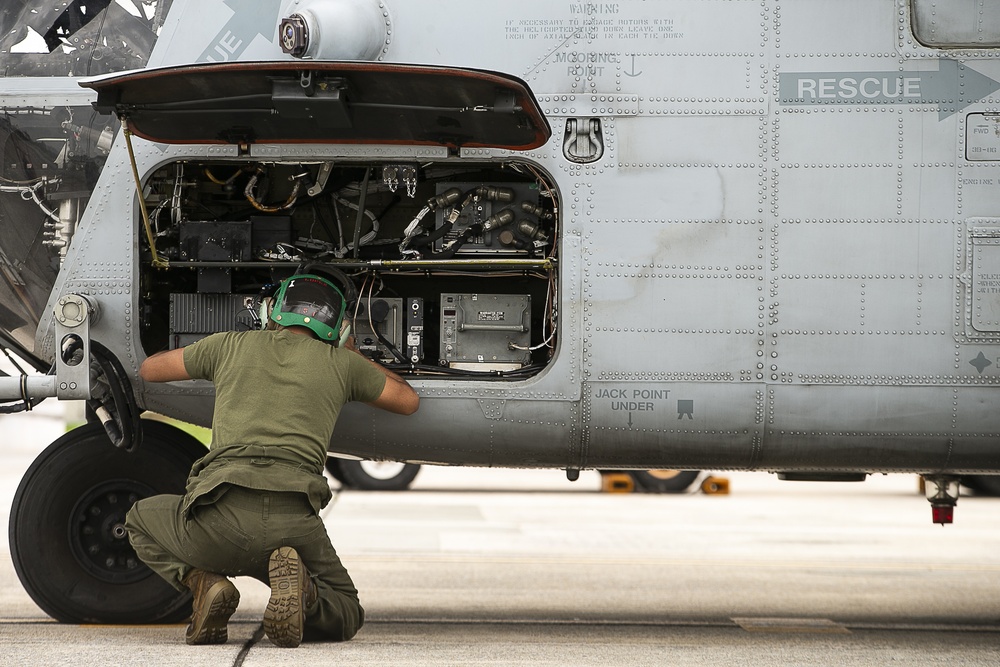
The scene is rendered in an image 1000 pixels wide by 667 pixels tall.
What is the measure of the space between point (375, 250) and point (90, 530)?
2003 millimetres

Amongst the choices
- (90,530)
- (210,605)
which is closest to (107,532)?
(90,530)

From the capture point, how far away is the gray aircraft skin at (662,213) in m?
5.32

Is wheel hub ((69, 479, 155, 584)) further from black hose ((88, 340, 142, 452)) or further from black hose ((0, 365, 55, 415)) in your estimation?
black hose ((0, 365, 55, 415))

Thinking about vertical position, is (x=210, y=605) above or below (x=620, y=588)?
above

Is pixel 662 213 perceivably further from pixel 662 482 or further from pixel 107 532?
pixel 662 482

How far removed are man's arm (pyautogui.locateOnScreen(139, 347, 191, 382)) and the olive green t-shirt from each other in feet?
0.15

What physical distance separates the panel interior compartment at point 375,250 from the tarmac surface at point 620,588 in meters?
1.47

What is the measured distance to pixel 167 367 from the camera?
5168mm

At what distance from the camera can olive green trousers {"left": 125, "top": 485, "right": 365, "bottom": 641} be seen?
4.75 metres

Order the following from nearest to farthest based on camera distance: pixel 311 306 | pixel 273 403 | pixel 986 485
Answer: pixel 273 403
pixel 311 306
pixel 986 485

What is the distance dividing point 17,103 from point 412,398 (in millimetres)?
2464

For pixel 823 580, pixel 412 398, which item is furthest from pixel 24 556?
pixel 823 580

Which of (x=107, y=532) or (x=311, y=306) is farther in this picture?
(x=107, y=532)

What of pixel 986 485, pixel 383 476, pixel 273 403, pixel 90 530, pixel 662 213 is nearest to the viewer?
pixel 273 403
